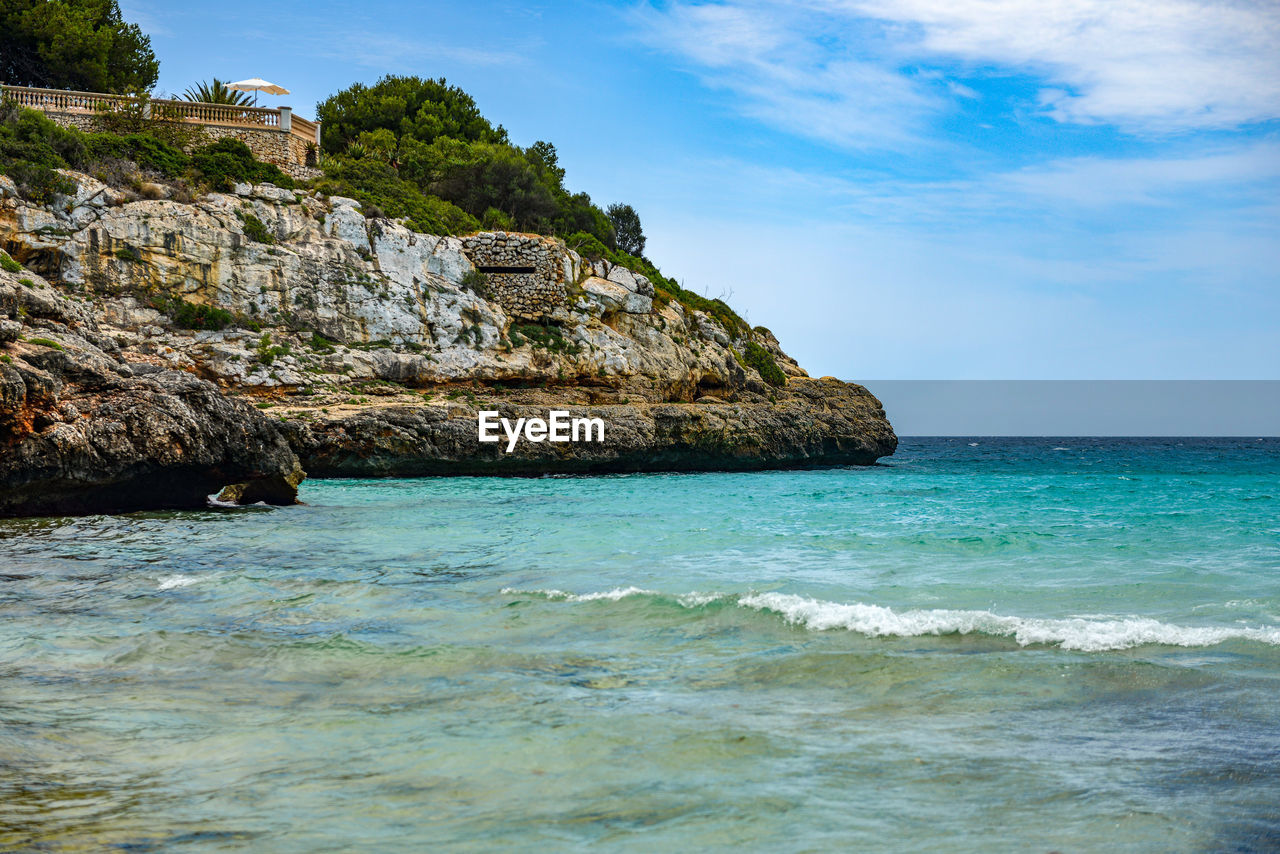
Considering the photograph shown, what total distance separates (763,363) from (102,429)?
3191 centimetres

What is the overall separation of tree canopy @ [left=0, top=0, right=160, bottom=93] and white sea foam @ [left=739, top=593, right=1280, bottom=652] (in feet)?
121

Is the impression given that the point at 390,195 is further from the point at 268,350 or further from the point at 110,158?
the point at 268,350

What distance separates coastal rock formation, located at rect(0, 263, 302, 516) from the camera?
1358 cm

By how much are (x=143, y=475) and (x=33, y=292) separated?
4961mm

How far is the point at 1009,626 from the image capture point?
22.7 ft

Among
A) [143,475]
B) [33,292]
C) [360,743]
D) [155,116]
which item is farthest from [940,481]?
[155,116]

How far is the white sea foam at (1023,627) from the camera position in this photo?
6.58 meters

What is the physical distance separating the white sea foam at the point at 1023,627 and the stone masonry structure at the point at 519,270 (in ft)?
90.2

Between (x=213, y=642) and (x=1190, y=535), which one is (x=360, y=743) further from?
(x=1190, y=535)

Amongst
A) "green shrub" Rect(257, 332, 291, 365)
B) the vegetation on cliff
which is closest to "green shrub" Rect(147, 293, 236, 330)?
"green shrub" Rect(257, 332, 291, 365)

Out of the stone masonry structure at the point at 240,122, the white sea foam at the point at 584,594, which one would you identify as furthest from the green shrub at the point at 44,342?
the stone masonry structure at the point at 240,122

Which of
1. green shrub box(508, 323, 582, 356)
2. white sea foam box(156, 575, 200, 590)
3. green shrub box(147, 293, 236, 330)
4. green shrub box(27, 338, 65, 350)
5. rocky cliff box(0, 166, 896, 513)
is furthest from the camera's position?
green shrub box(508, 323, 582, 356)

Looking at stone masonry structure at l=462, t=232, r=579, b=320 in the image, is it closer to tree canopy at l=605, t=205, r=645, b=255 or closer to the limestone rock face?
the limestone rock face

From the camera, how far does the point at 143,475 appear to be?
15344mm
